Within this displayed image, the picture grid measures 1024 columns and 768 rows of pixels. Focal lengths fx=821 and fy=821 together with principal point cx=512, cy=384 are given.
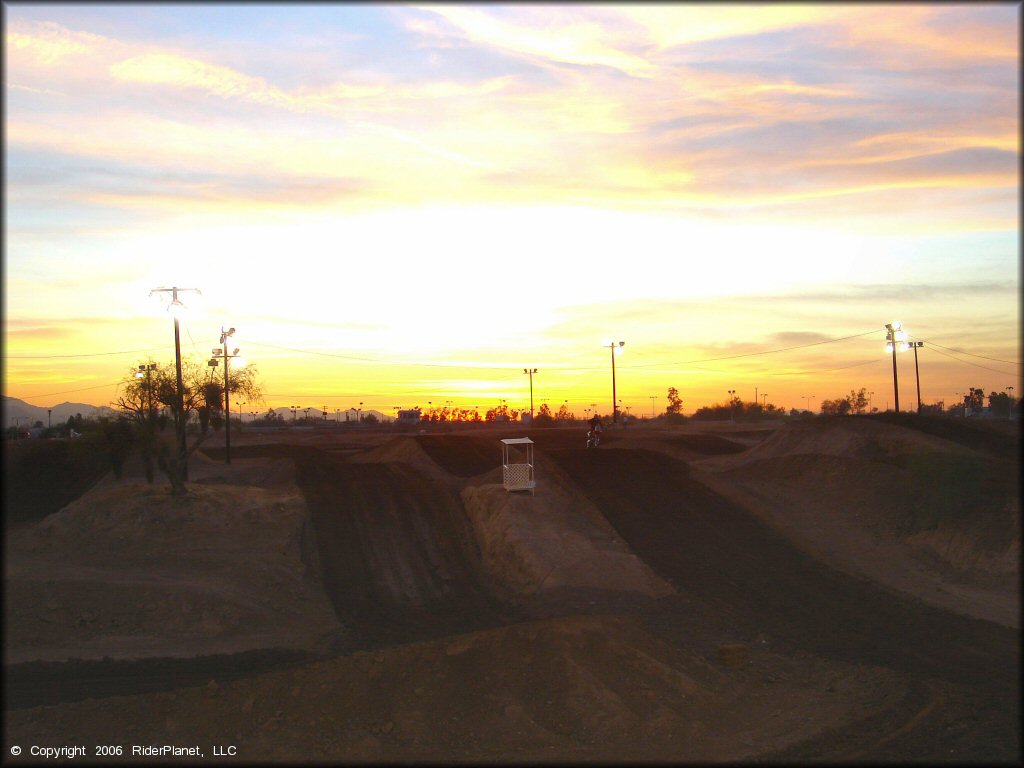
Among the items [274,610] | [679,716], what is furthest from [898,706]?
[274,610]

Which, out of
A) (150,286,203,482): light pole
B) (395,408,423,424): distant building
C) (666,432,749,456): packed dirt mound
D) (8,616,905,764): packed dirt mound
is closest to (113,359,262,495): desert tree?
(150,286,203,482): light pole

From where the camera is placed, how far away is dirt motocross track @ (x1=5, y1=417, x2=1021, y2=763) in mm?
14773

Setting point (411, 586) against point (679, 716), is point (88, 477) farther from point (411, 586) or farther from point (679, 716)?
point (679, 716)

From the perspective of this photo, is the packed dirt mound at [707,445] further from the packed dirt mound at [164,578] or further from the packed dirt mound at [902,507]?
the packed dirt mound at [164,578]

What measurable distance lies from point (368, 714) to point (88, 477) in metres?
37.6

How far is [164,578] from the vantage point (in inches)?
928

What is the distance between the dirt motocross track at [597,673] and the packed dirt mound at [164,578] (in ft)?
3.60

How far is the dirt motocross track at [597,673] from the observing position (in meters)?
14.8

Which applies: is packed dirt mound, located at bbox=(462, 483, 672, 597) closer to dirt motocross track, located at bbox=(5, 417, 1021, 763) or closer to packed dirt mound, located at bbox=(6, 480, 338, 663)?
dirt motocross track, located at bbox=(5, 417, 1021, 763)

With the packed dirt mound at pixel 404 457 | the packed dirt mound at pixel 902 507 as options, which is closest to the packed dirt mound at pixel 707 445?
the packed dirt mound at pixel 902 507

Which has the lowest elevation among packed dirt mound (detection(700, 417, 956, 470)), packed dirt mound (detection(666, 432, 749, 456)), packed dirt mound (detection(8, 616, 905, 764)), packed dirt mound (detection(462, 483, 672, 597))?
packed dirt mound (detection(8, 616, 905, 764))

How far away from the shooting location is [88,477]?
4662 cm

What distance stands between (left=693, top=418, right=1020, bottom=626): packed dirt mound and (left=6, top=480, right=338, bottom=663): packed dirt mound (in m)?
17.3

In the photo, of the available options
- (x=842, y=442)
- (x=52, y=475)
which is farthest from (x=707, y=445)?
(x=52, y=475)
